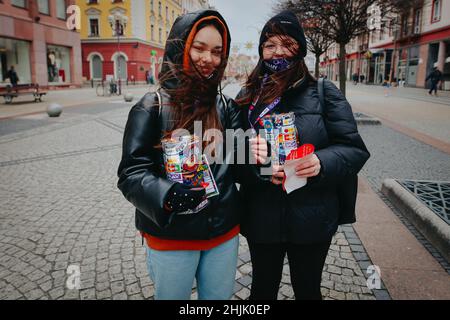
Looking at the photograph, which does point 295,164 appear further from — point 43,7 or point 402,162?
point 43,7

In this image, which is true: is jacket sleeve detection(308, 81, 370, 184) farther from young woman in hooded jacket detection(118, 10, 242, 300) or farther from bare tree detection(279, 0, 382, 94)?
bare tree detection(279, 0, 382, 94)

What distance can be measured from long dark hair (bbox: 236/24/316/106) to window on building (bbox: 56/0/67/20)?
31.0 metres

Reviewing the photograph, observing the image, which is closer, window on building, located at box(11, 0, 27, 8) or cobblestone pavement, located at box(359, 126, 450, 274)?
cobblestone pavement, located at box(359, 126, 450, 274)

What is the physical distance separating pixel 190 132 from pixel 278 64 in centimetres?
62

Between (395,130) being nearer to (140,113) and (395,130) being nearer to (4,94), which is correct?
(140,113)

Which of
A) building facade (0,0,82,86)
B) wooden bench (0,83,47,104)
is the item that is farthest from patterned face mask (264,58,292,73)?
building facade (0,0,82,86)

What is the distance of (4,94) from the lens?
16500 mm

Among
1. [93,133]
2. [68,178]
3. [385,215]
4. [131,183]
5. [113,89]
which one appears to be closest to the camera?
[131,183]

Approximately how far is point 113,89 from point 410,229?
950 inches

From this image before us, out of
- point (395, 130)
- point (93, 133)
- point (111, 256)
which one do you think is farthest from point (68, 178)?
point (395, 130)

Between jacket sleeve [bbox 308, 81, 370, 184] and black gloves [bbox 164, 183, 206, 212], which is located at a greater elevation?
jacket sleeve [bbox 308, 81, 370, 184]

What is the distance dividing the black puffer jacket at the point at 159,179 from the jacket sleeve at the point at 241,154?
0.04 meters

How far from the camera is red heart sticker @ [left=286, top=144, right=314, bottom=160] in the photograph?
1.56 metres

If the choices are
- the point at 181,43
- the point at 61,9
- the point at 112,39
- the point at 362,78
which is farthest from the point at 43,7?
the point at 362,78
